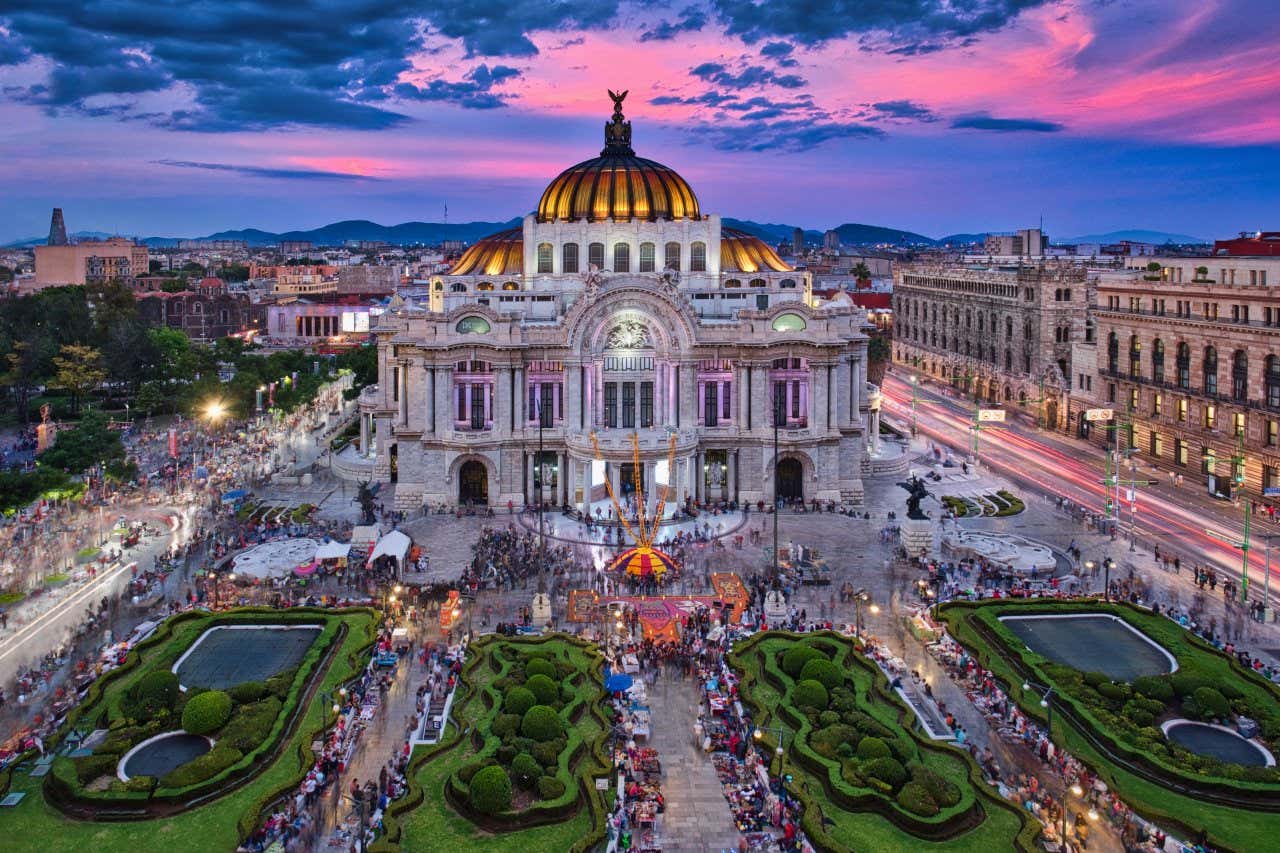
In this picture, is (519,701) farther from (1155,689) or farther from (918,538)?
(918,538)

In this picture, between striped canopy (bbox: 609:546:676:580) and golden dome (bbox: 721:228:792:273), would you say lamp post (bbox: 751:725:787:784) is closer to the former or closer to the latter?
striped canopy (bbox: 609:546:676:580)

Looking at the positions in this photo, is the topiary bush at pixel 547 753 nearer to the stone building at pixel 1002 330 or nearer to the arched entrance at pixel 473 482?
the arched entrance at pixel 473 482

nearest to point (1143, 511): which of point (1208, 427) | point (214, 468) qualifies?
point (1208, 427)

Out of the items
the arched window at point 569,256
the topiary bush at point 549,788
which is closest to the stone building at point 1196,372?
the arched window at point 569,256

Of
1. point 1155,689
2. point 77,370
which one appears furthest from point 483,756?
point 77,370

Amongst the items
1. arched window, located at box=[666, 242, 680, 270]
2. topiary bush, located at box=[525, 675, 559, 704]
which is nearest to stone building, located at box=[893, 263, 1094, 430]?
arched window, located at box=[666, 242, 680, 270]

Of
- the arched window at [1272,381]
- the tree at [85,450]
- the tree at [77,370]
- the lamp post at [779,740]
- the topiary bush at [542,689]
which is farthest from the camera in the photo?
the tree at [77,370]
